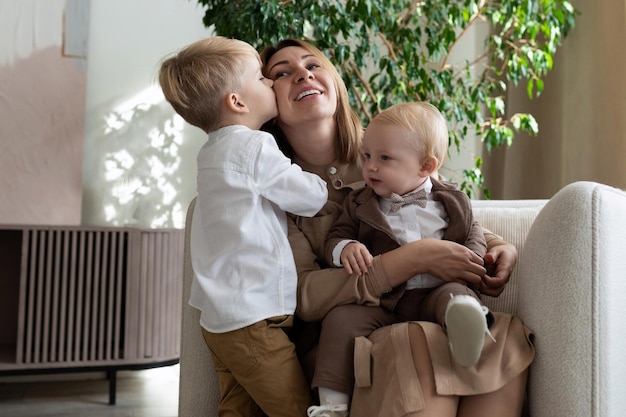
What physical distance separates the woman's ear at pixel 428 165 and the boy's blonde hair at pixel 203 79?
42 cm

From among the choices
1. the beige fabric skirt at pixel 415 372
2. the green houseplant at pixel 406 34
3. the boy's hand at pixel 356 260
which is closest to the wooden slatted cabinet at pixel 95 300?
the green houseplant at pixel 406 34

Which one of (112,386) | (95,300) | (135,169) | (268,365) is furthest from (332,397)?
(135,169)

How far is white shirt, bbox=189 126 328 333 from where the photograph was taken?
1243mm

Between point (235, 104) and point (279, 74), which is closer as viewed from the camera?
point (235, 104)

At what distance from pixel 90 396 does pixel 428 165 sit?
2.13 meters

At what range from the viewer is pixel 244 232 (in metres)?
1.25

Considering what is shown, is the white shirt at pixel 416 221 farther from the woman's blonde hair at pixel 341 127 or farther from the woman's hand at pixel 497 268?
the woman's blonde hair at pixel 341 127

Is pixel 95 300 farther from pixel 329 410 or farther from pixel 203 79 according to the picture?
pixel 329 410

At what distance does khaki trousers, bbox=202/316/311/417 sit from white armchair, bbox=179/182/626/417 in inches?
16.8

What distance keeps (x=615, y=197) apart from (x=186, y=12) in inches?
104

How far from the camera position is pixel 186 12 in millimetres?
3270

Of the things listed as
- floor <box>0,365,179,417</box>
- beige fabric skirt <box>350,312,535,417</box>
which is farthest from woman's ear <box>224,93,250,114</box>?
floor <box>0,365,179,417</box>

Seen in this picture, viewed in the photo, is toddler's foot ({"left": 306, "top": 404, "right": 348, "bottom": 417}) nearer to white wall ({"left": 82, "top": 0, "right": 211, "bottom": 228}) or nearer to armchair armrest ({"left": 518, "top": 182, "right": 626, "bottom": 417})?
armchair armrest ({"left": 518, "top": 182, "right": 626, "bottom": 417})

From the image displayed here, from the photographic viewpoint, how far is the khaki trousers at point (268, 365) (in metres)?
1.22
